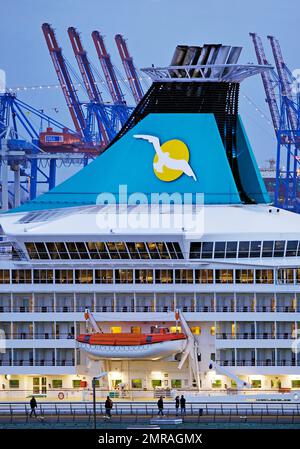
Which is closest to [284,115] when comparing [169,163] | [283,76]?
[283,76]

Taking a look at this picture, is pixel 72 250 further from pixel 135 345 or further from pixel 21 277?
pixel 135 345

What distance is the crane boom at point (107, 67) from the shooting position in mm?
167250

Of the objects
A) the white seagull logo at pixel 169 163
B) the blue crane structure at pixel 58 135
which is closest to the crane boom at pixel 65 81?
the blue crane structure at pixel 58 135

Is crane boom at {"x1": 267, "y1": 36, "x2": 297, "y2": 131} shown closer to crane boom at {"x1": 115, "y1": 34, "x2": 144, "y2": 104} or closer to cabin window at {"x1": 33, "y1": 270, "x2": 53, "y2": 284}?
crane boom at {"x1": 115, "y1": 34, "x2": 144, "y2": 104}

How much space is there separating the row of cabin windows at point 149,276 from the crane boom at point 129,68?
115 metres

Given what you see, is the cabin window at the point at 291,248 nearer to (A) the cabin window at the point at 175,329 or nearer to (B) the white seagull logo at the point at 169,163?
(A) the cabin window at the point at 175,329

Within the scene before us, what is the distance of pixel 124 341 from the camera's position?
5512 centimetres

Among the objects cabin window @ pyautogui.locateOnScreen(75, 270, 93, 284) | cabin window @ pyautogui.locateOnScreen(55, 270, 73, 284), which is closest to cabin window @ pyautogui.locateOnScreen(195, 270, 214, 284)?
cabin window @ pyautogui.locateOnScreen(75, 270, 93, 284)

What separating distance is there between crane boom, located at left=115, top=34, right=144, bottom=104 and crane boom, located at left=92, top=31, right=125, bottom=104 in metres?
3.38

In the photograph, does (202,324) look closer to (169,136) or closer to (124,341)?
(124,341)

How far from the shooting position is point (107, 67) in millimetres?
168250

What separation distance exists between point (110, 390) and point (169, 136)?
9559 mm

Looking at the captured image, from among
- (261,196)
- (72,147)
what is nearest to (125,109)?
(72,147)

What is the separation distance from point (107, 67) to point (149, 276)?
112655 millimetres
